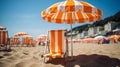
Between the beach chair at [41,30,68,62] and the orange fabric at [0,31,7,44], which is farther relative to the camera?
the orange fabric at [0,31,7,44]

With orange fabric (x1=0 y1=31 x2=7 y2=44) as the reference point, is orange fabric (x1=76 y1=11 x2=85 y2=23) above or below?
above

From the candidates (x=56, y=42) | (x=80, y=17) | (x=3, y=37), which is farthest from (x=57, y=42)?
(x=3, y=37)

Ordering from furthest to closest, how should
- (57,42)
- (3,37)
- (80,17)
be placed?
(3,37), (80,17), (57,42)

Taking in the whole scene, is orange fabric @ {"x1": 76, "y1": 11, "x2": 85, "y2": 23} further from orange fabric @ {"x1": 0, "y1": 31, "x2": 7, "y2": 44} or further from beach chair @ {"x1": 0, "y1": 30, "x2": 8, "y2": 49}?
orange fabric @ {"x1": 0, "y1": 31, "x2": 7, "y2": 44}

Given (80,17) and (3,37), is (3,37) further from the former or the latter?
(80,17)

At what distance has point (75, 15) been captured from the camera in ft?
18.1

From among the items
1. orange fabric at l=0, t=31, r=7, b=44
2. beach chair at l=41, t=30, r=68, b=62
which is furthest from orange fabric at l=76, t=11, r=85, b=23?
orange fabric at l=0, t=31, r=7, b=44

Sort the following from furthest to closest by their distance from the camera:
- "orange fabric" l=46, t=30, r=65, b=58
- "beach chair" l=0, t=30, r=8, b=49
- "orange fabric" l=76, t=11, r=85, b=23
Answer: "beach chair" l=0, t=30, r=8, b=49 → "orange fabric" l=76, t=11, r=85, b=23 → "orange fabric" l=46, t=30, r=65, b=58

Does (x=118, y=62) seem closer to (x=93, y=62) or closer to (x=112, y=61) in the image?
(x=112, y=61)

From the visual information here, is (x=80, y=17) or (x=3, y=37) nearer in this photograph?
(x=80, y=17)

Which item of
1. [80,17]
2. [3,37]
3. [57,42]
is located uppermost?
[80,17]

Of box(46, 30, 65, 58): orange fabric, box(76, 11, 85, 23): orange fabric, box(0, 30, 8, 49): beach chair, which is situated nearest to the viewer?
box(46, 30, 65, 58): orange fabric

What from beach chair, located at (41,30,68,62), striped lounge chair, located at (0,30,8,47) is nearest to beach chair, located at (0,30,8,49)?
striped lounge chair, located at (0,30,8,47)

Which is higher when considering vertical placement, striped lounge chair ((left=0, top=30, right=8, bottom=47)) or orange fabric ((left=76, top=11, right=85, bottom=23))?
orange fabric ((left=76, top=11, right=85, bottom=23))
